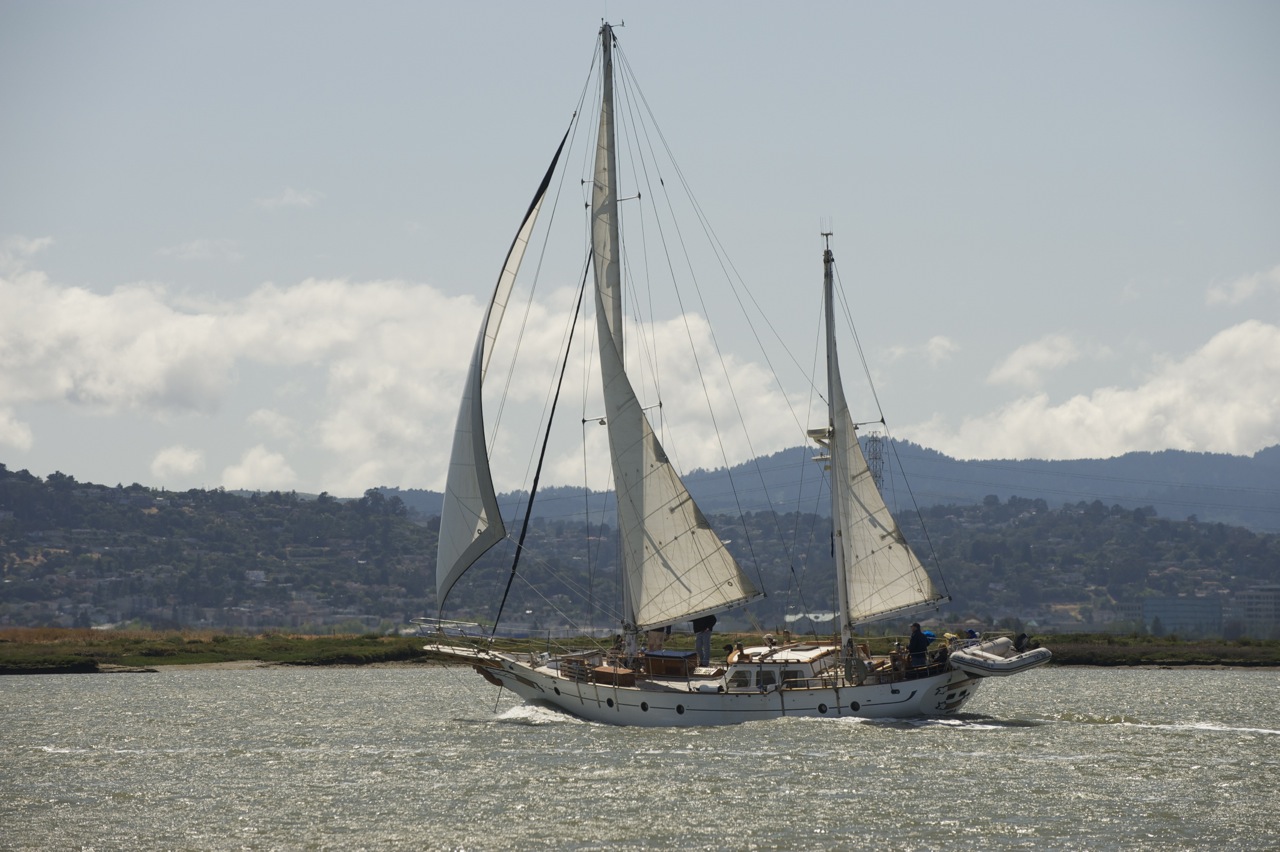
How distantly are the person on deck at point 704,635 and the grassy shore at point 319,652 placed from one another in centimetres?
3728

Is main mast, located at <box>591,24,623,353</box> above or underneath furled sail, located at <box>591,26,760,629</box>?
above

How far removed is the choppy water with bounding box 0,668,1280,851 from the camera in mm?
29891

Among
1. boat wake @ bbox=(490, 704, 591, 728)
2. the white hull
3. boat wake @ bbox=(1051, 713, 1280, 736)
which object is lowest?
boat wake @ bbox=(1051, 713, 1280, 736)

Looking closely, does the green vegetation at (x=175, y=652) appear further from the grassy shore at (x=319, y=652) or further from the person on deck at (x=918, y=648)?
the person on deck at (x=918, y=648)

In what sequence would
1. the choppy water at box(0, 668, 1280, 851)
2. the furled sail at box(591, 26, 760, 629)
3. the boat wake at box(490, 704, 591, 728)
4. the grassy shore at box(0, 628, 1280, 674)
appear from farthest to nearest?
the grassy shore at box(0, 628, 1280, 674) → the boat wake at box(490, 704, 591, 728) → the furled sail at box(591, 26, 760, 629) → the choppy water at box(0, 668, 1280, 851)

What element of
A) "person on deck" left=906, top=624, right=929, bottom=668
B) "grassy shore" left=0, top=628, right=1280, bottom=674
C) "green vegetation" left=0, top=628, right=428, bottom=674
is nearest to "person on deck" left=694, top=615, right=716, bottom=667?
"person on deck" left=906, top=624, right=929, bottom=668

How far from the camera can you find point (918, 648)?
45750 millimetres

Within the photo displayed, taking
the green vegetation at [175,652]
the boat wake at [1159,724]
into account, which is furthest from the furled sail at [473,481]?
the green vegetation at [175,652]

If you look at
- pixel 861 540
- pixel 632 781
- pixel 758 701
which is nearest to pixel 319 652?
pixel 758 701

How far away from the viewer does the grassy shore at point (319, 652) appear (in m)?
87.6

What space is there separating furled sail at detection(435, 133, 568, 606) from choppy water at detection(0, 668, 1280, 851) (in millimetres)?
5275

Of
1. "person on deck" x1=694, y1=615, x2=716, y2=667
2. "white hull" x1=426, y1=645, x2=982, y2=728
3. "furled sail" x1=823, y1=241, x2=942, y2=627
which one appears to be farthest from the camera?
"person on deck" x1=694, y1=615, x2=716, y2=667

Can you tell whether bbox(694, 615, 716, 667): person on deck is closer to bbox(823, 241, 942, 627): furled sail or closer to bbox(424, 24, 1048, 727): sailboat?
bbox(424, 24, 1048, 727): sailboat

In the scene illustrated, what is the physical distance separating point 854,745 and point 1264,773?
9.85m
